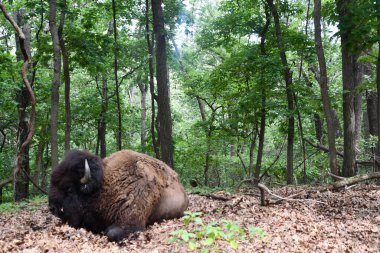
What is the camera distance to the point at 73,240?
5621 millimetres

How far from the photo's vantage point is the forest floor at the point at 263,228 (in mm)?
5008

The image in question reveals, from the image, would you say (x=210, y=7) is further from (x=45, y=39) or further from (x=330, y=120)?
(x=330, y=120)

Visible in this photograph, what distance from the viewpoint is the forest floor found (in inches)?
197

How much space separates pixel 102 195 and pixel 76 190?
0.44 meters

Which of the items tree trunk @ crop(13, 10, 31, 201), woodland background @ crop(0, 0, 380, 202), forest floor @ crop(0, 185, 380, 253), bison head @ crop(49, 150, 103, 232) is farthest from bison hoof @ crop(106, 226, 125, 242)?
tree trunk @ crop(13, 10, 31, 201)

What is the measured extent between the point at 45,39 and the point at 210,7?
766 inches

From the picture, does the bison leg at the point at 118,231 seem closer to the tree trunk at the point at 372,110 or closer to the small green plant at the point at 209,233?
the small green plant at the point at 209,233

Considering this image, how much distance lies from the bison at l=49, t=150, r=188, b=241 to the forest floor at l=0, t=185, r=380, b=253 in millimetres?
266

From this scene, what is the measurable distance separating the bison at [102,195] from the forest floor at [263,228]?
0.87ft

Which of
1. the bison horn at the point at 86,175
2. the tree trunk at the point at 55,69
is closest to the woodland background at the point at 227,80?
the tree trunk at the point at 55,69

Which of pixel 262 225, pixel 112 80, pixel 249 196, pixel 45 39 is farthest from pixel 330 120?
pixel 112 80

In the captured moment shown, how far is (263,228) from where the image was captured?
5.83 metres

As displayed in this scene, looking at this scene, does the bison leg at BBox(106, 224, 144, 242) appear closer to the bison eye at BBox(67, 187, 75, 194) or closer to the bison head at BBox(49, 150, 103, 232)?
the bison head at BBox(49, 150, 103, 232)

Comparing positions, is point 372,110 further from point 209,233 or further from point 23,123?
point 209,233
